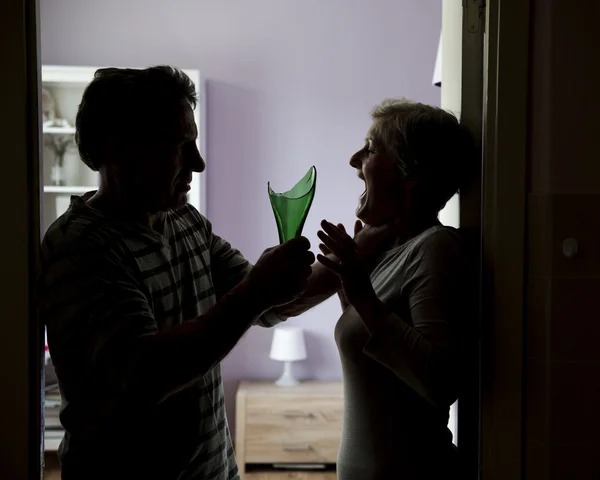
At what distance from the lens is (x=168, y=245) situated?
1.26 meters

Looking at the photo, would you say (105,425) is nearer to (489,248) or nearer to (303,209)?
(303,209)

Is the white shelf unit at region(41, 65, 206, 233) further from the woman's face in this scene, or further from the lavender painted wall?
the woman's face

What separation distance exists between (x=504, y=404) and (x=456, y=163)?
47 centimetres

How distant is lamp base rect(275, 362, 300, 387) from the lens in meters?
3.77

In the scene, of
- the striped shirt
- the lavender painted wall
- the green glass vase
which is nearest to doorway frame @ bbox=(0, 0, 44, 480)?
the striped shirt

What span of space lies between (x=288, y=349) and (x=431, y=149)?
100 inches

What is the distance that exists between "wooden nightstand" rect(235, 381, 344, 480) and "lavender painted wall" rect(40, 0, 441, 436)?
0.47 m

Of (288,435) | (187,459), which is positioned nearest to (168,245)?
Result: (187,459)

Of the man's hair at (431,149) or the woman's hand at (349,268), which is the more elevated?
the man's hair at (431,149)

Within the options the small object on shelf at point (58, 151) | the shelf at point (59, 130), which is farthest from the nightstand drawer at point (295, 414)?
the shelf at point (59, 130)

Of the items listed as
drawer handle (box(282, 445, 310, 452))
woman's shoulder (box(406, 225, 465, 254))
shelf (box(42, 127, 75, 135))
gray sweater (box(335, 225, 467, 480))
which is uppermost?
shelf (box(42, 127, 75, 135))

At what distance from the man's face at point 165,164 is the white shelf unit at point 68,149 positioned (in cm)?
242

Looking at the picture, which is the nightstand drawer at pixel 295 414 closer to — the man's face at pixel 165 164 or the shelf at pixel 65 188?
the shelf at pixel 65 188

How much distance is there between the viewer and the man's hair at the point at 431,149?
51.6 inches
